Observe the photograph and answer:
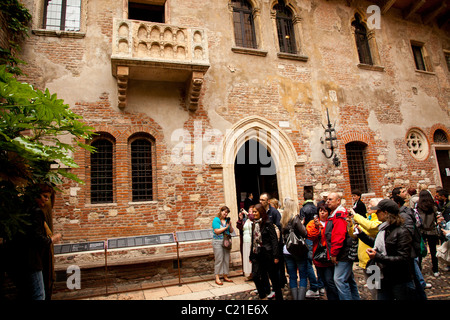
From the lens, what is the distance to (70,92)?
7.58 metres

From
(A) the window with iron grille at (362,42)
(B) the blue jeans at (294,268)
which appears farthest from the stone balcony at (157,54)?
(A) the window with iron grille at (362,42)

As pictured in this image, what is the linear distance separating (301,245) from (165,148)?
15.8 feet

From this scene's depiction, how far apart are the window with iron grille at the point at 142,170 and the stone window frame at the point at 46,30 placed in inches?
131

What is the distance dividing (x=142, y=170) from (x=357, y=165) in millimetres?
7418

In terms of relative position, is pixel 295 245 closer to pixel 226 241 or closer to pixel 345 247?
pixel 345 247

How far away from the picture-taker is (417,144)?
11.2 metres

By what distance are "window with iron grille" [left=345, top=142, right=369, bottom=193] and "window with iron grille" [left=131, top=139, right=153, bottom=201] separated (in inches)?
270

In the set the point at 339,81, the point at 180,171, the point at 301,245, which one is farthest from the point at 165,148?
Answer: the point at 339,81

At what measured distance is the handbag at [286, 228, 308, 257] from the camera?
4.50 metres

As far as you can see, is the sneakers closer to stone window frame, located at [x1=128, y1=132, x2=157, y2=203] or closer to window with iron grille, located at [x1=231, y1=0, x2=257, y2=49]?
stone window frame, located at [x1=128, y1=132, x2=157, y2=203]

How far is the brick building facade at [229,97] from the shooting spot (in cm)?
754

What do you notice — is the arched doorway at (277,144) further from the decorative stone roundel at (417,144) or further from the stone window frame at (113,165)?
the decorative stone roundel at (417,144)

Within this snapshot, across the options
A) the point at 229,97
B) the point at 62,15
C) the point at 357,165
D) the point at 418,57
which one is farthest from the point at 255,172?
the point at 418,57
